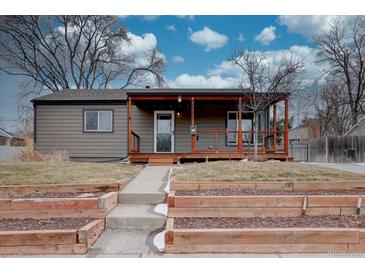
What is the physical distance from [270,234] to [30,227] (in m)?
2.64

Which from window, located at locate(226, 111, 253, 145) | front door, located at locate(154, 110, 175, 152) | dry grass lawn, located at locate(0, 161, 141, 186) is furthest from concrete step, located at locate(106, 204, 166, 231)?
window, located at locate(226, 111, 253, 145)

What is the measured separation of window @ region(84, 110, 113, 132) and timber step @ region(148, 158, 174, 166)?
2.61 meters

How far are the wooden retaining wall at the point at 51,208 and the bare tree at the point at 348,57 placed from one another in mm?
9473

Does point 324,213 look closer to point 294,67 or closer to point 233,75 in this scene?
point 294,67

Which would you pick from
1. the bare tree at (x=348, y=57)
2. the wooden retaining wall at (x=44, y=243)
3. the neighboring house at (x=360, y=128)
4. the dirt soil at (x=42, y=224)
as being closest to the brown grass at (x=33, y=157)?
the dirt soil at (x=42, y=224)

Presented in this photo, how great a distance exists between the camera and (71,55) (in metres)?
16.0

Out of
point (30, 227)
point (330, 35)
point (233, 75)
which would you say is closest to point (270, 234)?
point (30, 227)

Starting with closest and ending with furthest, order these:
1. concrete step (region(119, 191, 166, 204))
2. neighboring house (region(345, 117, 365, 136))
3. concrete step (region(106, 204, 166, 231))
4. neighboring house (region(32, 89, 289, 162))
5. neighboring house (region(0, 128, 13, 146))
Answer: concrete step (region(106, 204, 166, 231)), concrete step (region(119, 191, 166, 204)), neighboring house (region(0, 128, 13, 146)), neighboring house (region(32, 89, 289, 162)), neighboring house (region(345, 117, 365, 136))

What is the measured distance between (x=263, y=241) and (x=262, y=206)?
0.76 metres

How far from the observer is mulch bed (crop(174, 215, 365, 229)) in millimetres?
3215

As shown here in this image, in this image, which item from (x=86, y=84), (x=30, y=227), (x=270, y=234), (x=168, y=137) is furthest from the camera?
(x=86, y=84)

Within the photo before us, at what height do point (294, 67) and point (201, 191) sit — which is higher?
point (294, 67)

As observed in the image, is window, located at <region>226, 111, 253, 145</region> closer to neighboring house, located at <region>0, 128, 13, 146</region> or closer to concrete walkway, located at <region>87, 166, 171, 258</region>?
concrete walkway, located at <region>87, 166, 171, 258</region>

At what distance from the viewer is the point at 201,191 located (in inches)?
171
